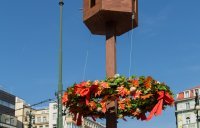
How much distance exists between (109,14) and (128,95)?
326 centimetres

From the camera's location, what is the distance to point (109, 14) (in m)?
17.2

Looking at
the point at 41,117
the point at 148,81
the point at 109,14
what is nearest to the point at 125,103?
the point at 148,81

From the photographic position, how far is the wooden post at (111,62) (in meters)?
15.7

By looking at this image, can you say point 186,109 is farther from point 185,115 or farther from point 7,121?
point 7,121

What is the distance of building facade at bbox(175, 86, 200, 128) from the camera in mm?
120188

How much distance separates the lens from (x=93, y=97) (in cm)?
1578

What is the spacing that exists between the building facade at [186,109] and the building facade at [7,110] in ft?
132

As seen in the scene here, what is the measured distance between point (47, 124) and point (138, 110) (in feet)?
369

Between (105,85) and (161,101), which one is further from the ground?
(105,85)

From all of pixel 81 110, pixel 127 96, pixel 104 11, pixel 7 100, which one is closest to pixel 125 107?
pixel 127 96

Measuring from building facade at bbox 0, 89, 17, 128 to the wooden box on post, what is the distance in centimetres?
7914

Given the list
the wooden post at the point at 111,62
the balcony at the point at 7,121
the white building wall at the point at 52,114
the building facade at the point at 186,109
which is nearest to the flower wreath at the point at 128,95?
the wooden post at the point at 111,62

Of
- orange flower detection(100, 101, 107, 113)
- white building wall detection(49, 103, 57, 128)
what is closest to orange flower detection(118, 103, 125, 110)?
orange flower detection(100, 101, 107, 113)

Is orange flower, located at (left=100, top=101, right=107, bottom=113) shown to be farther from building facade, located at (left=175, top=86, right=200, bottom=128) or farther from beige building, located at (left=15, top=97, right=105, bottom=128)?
building facade, located at (left=175, top=86, right=200, bottom=128)
